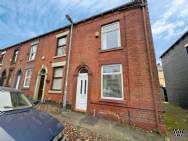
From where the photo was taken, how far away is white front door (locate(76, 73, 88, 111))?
27.9ft

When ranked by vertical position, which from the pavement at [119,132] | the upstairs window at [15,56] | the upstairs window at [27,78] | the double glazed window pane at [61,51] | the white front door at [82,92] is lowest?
the pavement at [119,132]

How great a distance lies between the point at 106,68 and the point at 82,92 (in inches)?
99.6

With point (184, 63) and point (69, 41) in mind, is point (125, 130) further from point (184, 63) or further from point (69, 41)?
point (184, 63)

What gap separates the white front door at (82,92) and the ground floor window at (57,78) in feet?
6.85

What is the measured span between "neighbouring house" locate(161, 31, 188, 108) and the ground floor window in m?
12.0

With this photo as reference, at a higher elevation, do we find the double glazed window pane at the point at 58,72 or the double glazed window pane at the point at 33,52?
the double glazed window pane at the point at 33,52

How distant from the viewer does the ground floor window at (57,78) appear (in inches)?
403

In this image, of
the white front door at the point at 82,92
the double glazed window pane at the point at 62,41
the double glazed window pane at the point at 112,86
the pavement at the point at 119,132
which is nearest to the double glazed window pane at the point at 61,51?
the double glazed window pane at the point at 62,41

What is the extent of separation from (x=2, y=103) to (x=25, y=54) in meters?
12.7

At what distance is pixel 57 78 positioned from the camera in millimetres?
10516

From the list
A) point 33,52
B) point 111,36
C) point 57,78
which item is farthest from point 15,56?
point 111,36

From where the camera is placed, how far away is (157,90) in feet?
20.6

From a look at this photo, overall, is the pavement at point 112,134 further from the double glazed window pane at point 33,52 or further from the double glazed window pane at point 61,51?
the double glazed window pane at point 33,52

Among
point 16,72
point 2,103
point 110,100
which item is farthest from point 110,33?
point 16,72
